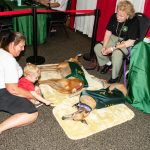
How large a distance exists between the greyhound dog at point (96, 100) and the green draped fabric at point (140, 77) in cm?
14

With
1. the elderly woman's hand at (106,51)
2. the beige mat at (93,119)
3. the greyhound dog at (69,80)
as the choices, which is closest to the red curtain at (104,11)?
the elderly woman's hand at (106,51)

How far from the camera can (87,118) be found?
2.45 meters

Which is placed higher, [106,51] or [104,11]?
[104,11]

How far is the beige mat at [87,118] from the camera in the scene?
2.28 meters

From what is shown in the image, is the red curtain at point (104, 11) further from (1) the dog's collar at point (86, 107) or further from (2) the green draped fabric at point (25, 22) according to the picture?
(1) the dog's collar at point (86, 107)

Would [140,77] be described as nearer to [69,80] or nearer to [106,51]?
[106,51]

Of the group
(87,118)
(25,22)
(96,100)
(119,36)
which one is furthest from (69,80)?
(25,22)

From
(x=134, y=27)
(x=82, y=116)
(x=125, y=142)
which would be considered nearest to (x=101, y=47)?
(x=134, y=27)

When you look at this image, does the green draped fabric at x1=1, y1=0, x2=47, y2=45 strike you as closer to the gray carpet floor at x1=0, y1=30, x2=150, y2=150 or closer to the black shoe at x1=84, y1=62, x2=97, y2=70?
the black shoe at x1=84, y1=62, x2=97, y2=70

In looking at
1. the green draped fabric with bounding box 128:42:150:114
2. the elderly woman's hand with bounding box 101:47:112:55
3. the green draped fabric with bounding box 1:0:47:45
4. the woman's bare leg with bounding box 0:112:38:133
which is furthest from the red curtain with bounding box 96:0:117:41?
the woman's bare leg with bounding box 0:112:38:133

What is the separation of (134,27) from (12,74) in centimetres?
188

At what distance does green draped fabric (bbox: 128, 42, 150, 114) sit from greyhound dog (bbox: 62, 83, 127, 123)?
14 centimetres

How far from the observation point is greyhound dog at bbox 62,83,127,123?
2.40m

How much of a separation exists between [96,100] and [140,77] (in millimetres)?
603
